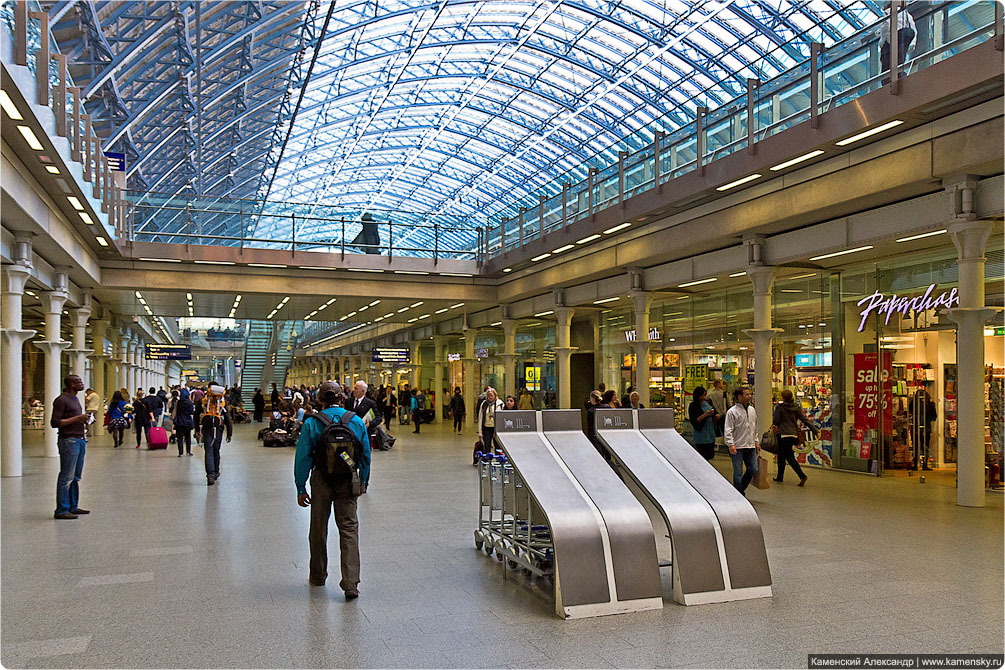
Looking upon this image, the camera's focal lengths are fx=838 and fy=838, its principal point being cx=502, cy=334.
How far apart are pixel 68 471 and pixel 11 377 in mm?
6930

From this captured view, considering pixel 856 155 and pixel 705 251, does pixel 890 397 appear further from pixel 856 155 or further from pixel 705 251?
pixel 856 155

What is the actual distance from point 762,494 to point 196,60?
20.4 metres

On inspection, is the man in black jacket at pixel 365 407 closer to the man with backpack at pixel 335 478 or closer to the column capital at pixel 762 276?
the man with backpack at pixel 335 478

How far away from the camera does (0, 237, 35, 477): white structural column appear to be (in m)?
16.2

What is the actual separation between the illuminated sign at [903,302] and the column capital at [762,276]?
2308 millimetres

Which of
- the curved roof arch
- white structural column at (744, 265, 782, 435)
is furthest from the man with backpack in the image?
the curved roof arch

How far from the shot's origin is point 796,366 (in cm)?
1894

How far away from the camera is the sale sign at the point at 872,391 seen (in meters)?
16.7

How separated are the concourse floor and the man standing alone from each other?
1.25ft

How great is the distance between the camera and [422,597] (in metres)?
6.87

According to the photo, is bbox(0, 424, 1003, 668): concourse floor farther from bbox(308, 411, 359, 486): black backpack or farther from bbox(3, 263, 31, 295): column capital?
bbox(3, 263, 31, 295): column capital

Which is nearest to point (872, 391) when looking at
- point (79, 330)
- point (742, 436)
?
point (742, 436)

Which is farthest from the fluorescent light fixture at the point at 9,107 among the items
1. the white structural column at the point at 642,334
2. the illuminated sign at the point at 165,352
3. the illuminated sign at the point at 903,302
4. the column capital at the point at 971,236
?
the illuminated sign at the point at 165,352

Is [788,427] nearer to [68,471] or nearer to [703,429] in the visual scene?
[703,429]
